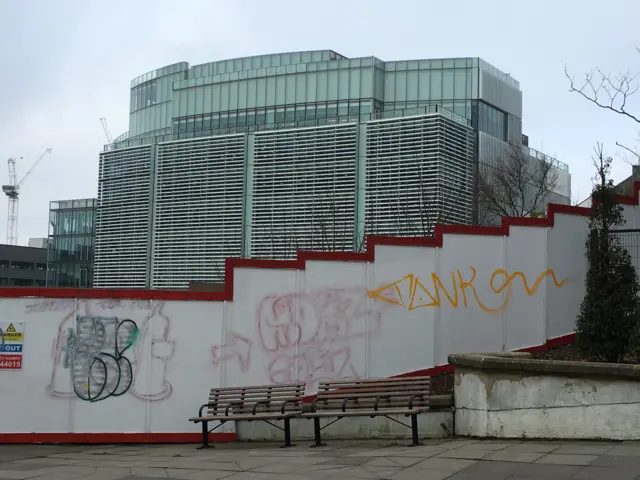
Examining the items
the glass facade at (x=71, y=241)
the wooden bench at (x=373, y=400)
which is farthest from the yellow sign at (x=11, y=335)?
the glass facade at (x=71, y=241)

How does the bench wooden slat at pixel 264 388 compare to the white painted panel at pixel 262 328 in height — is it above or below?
below

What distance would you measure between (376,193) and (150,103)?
34.6m

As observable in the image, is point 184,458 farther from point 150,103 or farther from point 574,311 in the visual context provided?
point 150,103

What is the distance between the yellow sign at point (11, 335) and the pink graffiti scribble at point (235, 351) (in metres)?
3.32

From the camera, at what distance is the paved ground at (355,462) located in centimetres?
867

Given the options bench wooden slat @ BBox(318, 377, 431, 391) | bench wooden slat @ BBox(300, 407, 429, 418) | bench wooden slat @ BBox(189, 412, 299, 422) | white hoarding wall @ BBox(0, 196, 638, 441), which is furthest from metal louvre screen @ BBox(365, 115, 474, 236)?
bench wooden slat @ BBox(300, 407, 429, 418)

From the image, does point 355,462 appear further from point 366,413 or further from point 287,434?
point 287,434

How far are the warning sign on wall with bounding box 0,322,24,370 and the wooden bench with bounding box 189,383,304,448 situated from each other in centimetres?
331

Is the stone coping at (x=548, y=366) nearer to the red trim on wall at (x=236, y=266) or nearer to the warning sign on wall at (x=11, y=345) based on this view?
the red trim on wall at (x=236, y=266)

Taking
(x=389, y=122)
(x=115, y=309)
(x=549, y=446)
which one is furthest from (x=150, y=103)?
(x=549, y=446)

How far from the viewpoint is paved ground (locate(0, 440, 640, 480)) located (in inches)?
341

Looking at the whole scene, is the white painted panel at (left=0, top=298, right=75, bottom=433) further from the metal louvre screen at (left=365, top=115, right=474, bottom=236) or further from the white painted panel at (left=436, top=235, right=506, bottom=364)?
the metal louvre screen at (left=365, top=115, right=474, bottom=236)

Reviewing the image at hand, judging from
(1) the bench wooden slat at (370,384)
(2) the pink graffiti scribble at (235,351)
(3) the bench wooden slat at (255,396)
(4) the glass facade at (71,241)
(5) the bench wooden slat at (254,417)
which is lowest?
(5) the bench wooden slat at (254,417)

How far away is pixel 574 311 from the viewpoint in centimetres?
1516
